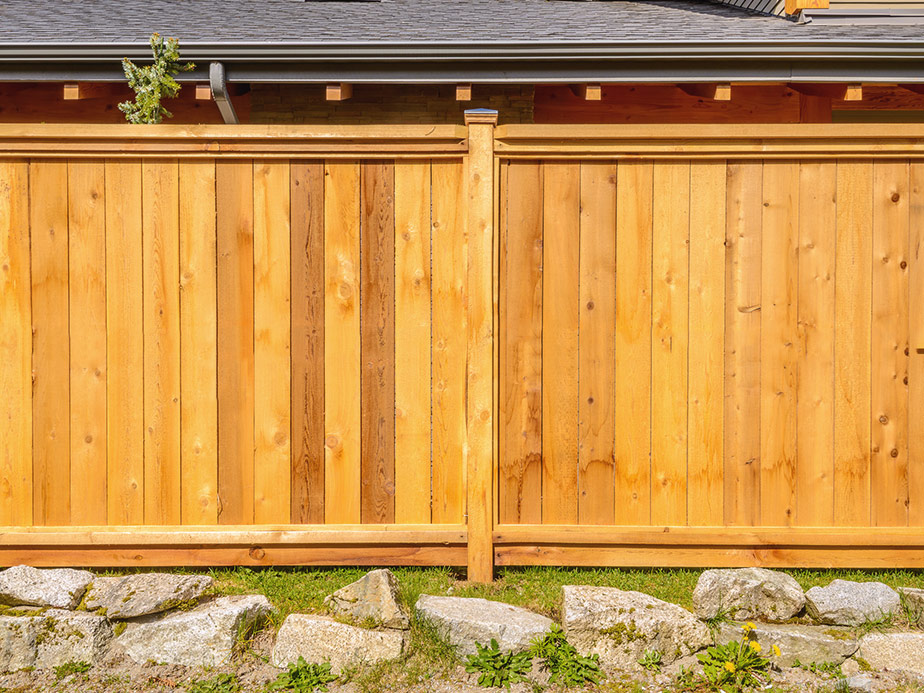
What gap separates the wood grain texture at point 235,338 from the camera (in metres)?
3.03

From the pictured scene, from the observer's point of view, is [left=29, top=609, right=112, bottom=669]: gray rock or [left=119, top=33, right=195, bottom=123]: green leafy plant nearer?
[left=29, top=609, right=112, bottom=669]: gray rock

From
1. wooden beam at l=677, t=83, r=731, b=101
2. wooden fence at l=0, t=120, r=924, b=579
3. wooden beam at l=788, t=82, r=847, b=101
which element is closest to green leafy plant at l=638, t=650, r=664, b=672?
wooden fence at l=0, t=120, r=924, b=579

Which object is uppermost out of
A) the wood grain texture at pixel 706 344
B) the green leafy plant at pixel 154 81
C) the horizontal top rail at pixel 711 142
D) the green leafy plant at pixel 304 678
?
the green leafy plant at pixel 154 81

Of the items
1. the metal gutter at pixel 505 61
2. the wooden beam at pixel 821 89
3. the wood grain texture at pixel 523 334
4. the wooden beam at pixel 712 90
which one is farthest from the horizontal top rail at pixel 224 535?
the wooden beam at pixel 821 89

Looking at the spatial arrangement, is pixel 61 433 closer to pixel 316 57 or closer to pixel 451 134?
pixel 451 134

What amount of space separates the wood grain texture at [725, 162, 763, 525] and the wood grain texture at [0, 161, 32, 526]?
9.90 feet

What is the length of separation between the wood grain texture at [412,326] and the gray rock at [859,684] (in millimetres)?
1730

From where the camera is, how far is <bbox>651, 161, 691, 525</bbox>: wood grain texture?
303 centimetres

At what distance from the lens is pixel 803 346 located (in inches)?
120

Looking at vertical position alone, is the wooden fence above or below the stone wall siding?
below

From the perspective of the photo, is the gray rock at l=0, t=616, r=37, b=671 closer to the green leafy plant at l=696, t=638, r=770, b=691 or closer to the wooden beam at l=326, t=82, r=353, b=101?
the green leafy plant at l=696, t=638, r=770, b=691

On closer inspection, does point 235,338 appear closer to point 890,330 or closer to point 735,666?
point 735,666

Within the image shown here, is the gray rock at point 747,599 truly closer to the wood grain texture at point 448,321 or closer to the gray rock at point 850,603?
the gray rock at point 850,603

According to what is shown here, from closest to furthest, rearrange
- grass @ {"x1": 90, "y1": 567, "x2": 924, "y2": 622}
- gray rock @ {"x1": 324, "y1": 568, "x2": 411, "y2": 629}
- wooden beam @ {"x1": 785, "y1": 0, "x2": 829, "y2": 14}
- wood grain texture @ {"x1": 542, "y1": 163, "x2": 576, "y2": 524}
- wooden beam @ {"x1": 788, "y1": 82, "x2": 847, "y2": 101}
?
gray rock @ {"x1": 324, "y1": 568, "x2": 411, "y2": 629}
grass @ {"x1": 90, "y1": 567, "x2": 924, "y2": 622}
wood grain texture @ {"x1": 542, "y1": 163, "x2": 576, "y2": 524}
wooden beam @ {"x1": 788, "y1": 82, "x2": 847, "y2": 101}
wooden beam @ {"x1": 785, "y1": 0, "x2": 829, "y2": 14}
